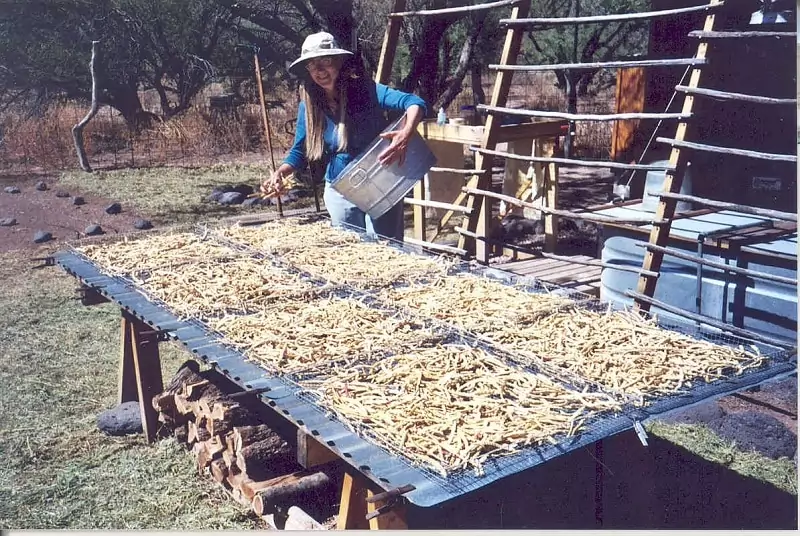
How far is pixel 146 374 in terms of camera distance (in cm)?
428

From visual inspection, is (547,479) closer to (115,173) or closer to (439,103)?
(439,103)

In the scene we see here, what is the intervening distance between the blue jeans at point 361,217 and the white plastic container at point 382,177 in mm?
367

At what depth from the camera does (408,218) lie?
980 centimetres

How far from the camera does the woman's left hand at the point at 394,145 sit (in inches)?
160

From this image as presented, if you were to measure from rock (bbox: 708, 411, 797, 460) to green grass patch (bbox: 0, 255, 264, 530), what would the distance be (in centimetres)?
245

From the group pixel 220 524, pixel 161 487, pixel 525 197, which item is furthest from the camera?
pixel 525 197

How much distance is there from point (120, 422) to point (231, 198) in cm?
632

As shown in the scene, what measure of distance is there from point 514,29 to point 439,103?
19.8 feet

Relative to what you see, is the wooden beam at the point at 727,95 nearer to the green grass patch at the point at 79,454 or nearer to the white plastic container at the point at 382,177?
the white plastic container at the point at 382,177

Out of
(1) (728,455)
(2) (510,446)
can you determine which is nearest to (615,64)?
(1) (728,455)

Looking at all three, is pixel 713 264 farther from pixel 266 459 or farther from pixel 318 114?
pixel 318 114

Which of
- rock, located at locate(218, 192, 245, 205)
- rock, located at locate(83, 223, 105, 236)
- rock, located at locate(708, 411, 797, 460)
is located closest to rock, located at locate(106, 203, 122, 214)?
rock, located at locate(83, 223, 105, 236)

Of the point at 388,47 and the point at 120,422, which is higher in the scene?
the point at 388,47

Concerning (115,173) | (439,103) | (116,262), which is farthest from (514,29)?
(115,173)
